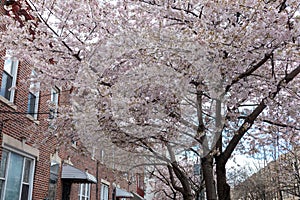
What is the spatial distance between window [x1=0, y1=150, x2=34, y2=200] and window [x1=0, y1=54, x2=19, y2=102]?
60.6 inches

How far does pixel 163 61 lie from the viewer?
739 cm

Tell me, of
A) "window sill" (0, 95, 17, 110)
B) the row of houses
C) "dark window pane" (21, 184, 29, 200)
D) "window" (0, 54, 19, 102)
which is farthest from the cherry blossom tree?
the row of houses

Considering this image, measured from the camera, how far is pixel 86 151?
11.4 metres

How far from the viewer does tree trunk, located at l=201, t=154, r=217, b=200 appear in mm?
7750

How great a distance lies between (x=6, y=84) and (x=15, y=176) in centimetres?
265

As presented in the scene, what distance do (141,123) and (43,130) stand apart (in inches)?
151

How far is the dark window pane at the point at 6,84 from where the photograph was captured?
9304 millimetres

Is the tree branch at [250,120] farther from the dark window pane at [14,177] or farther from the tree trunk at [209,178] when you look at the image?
the dark window pane at [14,177]

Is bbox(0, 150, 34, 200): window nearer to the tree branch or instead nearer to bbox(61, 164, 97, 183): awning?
bbox(61, 164, 97, 183): awning

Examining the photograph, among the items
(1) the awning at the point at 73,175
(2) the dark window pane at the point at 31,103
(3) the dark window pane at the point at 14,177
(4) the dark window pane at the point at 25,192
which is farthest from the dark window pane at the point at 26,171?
(1) the awning at the point at 73,175

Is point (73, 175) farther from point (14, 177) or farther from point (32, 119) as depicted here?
point (14, 177)

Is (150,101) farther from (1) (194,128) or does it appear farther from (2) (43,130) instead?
(2) (43,130)

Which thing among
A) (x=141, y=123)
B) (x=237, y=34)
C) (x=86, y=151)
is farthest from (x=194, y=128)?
(x=86, y=151)

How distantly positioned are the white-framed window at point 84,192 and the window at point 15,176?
500 cm
